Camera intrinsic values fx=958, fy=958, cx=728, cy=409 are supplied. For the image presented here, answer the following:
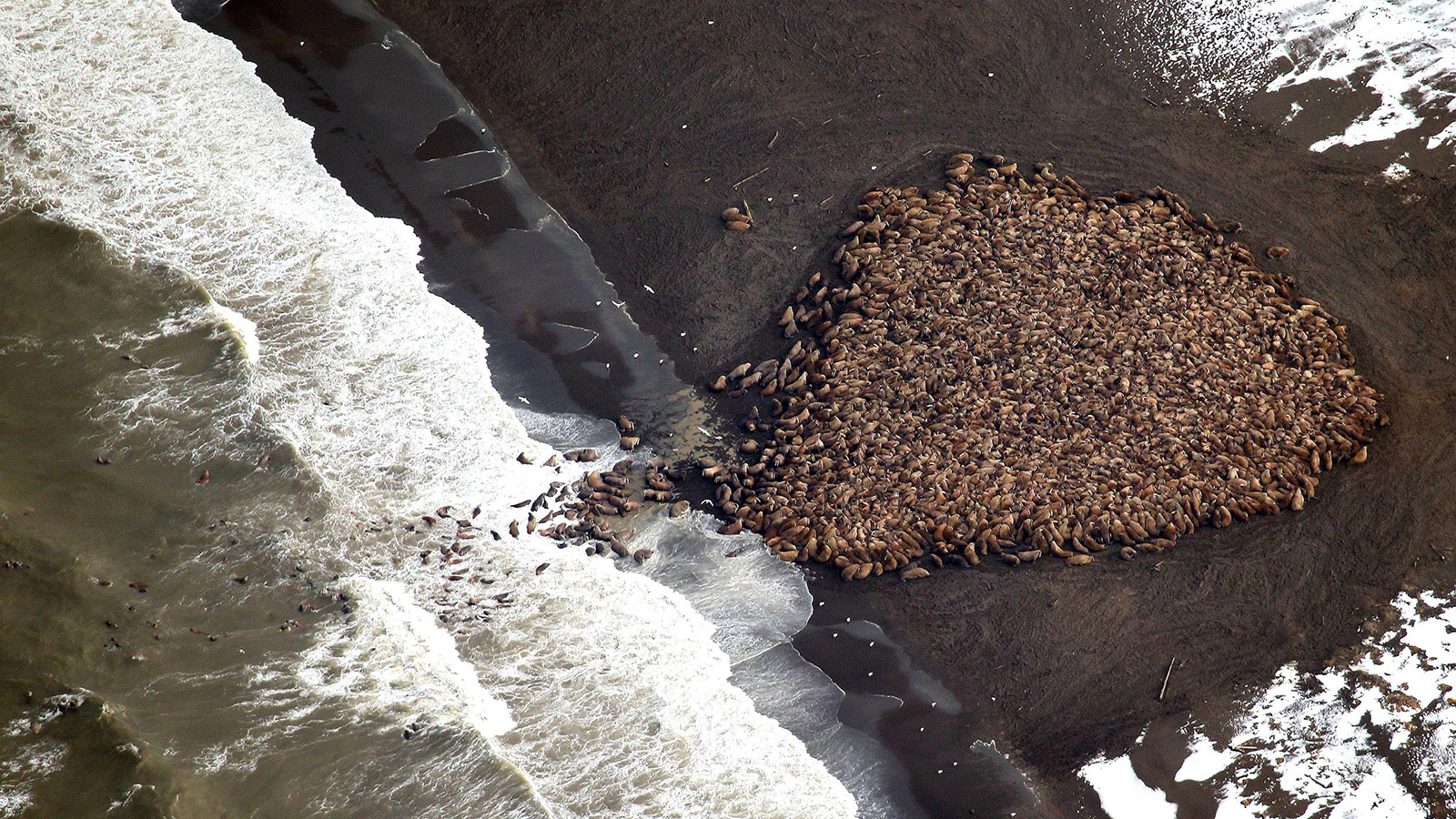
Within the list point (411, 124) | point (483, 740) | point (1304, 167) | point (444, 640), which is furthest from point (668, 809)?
point (1304, 167)

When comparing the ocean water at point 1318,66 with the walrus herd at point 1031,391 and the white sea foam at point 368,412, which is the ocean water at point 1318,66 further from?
the white sea foam at point 368,412

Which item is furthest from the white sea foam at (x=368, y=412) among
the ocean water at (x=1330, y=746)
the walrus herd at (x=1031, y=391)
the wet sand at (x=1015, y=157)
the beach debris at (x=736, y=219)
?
the beach debris at (x=736, y=219)

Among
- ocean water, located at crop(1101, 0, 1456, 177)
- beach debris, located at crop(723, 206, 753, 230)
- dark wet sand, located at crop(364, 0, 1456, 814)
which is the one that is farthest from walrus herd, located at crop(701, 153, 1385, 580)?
ocean water, located at crop(1101, 0, 1456, 177)

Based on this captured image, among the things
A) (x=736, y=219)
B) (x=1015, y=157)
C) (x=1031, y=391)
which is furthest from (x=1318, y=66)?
(x=736, y=219)

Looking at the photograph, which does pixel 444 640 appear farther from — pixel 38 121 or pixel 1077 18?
pixel 1077 18

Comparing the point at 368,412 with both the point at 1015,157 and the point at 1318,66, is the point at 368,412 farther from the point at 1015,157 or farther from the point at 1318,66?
the point at 1318,66

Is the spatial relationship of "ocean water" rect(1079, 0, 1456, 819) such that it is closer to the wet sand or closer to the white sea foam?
the wet sand
